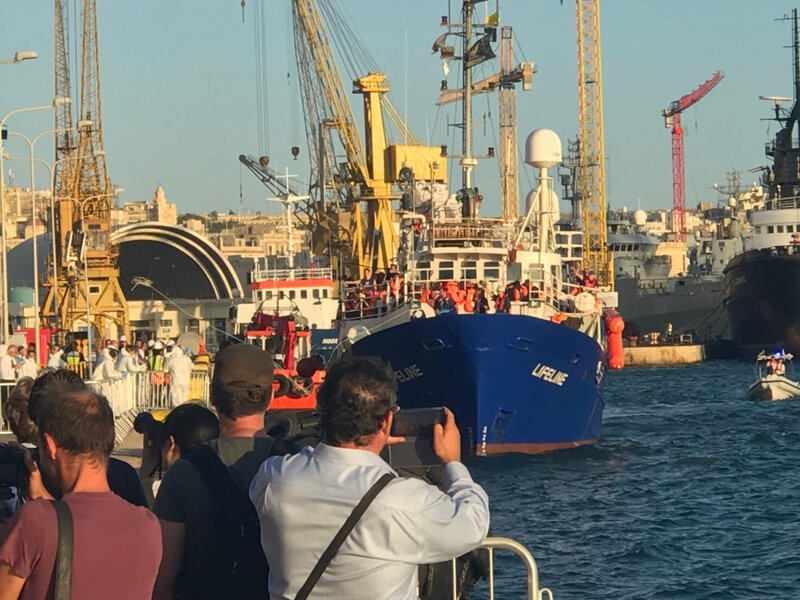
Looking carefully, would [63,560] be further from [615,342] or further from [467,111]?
[467,111]

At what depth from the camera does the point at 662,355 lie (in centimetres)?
9544

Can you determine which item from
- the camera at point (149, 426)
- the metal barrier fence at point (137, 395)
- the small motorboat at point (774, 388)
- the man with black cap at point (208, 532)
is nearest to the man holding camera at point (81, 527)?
the man with black cap at point (208, 532)

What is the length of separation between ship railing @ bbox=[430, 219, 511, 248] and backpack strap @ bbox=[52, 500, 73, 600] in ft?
125

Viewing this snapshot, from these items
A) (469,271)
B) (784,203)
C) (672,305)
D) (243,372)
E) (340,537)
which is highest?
(784,203)

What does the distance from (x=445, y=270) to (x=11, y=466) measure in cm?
3725

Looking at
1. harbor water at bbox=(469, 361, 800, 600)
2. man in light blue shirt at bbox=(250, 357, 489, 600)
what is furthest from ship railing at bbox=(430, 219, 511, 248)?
man in light blue shirt at bbox=(250, 357, 489, 600)

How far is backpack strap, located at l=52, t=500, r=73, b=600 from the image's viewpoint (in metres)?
5.55

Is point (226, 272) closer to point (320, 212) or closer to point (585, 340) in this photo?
point (320, 212)

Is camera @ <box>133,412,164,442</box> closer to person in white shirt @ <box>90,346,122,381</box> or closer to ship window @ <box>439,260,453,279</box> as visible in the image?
person in white shirt @ <box>90,346,122,381</box>

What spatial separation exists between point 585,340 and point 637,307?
265 ft

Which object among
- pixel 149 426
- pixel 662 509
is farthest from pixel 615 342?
pixel 149 426

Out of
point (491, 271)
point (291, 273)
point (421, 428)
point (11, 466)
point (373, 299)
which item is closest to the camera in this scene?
point (421, 428)

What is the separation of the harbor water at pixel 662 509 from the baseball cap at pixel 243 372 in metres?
13.1

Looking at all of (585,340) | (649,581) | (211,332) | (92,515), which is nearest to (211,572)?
(92,515)
